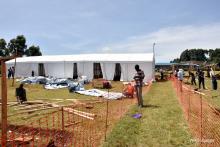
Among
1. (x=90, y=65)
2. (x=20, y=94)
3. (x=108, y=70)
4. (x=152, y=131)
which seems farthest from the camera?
(x=90, y=65)

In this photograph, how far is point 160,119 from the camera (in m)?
9.80

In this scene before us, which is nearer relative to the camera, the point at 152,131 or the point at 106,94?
the point at 152,131

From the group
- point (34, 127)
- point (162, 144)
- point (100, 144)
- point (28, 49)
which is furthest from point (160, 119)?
point (28, 49)

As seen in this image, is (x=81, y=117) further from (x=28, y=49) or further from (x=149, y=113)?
(x=28, y=49)

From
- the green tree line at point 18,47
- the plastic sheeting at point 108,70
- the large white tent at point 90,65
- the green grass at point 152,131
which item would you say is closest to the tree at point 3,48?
the green tree line at point 18,47

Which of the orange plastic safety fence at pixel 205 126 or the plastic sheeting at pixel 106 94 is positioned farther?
the plastic sheeting at pixel 106 94

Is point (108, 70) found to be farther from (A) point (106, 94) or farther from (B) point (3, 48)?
(B) point (3, 48)

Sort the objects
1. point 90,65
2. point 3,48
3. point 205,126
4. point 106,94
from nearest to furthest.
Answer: point 205,126 → point 106,94 → point 90,65 → point 3,48

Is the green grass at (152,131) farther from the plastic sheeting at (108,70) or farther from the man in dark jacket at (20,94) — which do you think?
the plastic sheeting at (108,70)

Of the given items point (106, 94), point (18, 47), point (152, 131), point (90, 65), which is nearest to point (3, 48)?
point (18, 47)

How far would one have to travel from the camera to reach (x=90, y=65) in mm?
31375

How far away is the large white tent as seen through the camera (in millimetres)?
29438

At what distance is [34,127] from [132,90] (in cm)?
827

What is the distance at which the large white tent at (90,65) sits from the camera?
29438 millimetres
